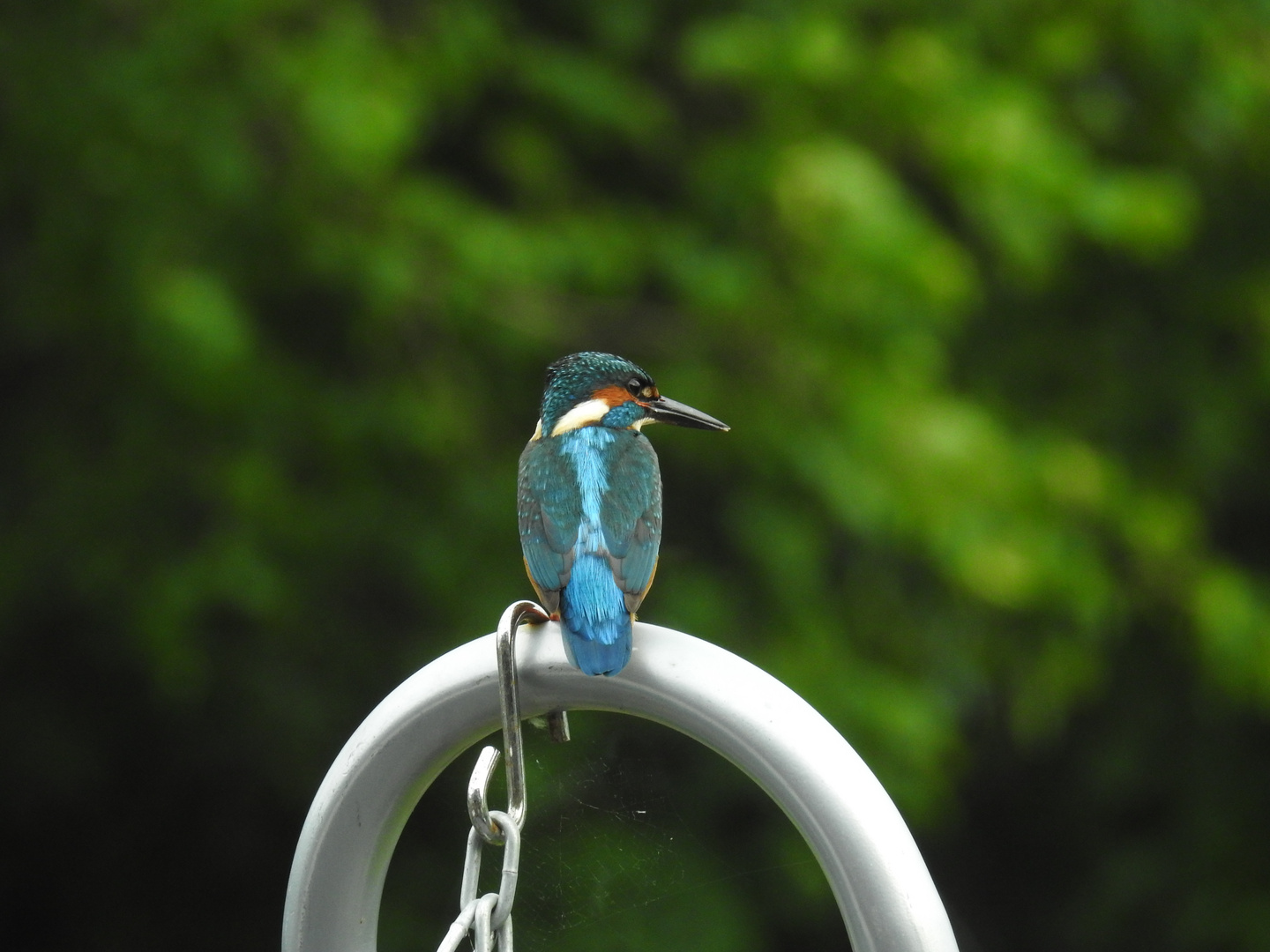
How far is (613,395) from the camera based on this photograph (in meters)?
1.67

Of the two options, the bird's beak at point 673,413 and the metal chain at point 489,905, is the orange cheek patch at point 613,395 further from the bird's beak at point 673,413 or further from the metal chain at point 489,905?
the metal chain at point 489,905

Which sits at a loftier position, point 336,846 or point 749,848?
point 749,848

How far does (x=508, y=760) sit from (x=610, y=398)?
79cm

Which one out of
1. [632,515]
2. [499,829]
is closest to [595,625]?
[499,829]

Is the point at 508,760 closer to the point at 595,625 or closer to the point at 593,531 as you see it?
the point at 595,625

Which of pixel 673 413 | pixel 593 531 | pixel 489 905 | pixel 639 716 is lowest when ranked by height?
pixel 489 905

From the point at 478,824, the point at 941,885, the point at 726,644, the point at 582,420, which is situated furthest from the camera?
the point at 941,885

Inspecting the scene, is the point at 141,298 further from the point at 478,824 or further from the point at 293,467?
the point at 478,824

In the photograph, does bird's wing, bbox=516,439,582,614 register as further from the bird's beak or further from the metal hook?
the metal hook

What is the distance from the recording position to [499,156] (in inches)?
126

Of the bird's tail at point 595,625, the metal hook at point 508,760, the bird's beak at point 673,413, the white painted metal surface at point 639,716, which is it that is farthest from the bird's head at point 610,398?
the metal hook at point 508,760

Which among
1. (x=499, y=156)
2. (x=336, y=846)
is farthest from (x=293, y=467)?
(x=336, y=846)

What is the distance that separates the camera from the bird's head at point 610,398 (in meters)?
1.66

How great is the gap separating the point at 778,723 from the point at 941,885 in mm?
A: 3791
